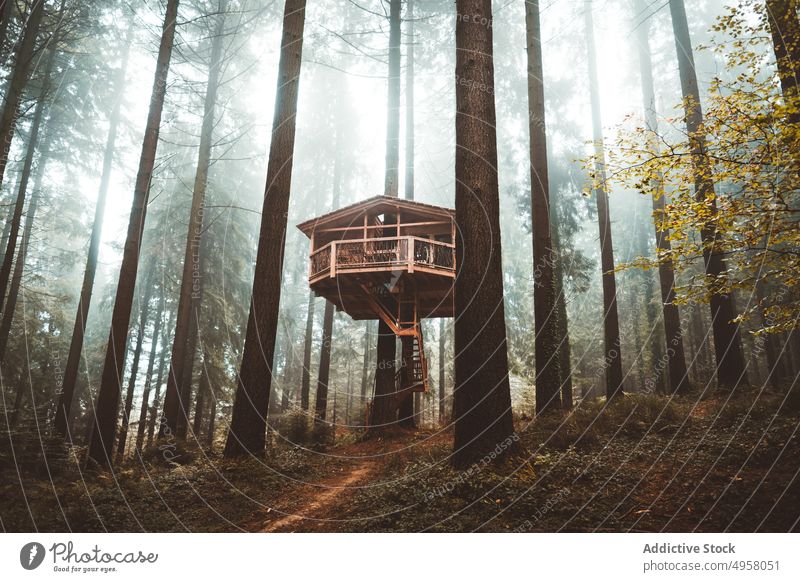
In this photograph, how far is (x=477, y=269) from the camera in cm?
550

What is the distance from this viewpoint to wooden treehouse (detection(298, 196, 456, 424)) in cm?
1198

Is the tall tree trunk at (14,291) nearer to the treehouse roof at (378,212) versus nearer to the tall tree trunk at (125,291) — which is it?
the tall tree trunk at (125,291)

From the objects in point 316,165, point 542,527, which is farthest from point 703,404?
point 316,165

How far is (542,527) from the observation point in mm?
3791

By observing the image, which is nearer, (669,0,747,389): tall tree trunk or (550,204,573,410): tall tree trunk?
(669,0,747,389): tall tree trunk

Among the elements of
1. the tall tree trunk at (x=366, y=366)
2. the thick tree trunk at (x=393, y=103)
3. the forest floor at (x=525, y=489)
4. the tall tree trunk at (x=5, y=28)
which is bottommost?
the forest floor at (x=525, y=489)

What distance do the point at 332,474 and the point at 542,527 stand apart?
563cm

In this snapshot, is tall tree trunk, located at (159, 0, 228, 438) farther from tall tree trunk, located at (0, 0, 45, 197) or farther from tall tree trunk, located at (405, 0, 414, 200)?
tall tree trunk, located at (405, 0, 414, 200)

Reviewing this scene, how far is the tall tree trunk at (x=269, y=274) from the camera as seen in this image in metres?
7.44

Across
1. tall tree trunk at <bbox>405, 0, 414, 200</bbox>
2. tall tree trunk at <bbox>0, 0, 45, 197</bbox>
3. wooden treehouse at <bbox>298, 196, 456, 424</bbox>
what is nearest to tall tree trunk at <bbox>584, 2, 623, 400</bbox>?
wooden treehouse at <bbox>298, 196, 456, 424</bbox>

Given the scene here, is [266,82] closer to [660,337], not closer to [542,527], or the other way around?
[542,527]

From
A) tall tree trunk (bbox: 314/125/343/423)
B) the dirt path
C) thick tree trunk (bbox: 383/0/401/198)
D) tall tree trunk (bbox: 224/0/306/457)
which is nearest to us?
the dirt path

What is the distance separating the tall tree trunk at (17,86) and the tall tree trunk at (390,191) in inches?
381

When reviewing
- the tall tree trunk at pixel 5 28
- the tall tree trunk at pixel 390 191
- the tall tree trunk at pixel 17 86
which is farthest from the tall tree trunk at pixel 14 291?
the tall tree trunk at pixel 390 191
